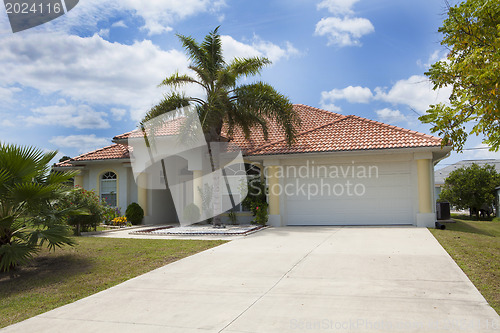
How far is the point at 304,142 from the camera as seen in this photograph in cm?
1625

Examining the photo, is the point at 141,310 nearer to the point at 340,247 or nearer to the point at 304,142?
the point at 340,247

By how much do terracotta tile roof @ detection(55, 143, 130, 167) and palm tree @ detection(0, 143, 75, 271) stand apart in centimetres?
1010

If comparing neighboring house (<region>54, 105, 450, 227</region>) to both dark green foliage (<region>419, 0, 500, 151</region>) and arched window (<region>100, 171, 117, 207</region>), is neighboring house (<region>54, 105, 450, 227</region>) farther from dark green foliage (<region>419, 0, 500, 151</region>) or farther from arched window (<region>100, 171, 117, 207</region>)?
dark green foliage (<region>419, 0, 500, 151</region>)

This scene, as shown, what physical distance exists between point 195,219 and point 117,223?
3.62 meters

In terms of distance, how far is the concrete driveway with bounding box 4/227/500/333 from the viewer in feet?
15.2

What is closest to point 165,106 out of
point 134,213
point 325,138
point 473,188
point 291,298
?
point 134,213

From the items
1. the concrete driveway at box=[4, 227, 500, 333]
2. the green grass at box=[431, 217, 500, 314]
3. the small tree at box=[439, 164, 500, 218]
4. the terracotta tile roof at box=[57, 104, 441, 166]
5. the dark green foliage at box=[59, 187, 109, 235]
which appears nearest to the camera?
the concrete driveway at box=[4, 227, 500, 333]

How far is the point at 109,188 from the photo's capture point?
1912cm

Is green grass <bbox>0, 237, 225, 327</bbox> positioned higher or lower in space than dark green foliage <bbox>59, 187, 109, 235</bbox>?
lower

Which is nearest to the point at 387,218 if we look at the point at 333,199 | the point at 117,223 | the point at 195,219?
the point at 333,199

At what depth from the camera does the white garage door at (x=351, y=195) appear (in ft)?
→ 49.4

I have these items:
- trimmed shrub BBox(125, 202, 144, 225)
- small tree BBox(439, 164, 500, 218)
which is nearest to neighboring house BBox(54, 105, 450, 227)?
trimmed shrub BBox(125, 202, 144, 225)

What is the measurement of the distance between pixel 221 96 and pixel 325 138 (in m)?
4.90

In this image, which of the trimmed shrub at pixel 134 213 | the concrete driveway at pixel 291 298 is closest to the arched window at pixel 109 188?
the trimmed shrub at pixel 134 213
